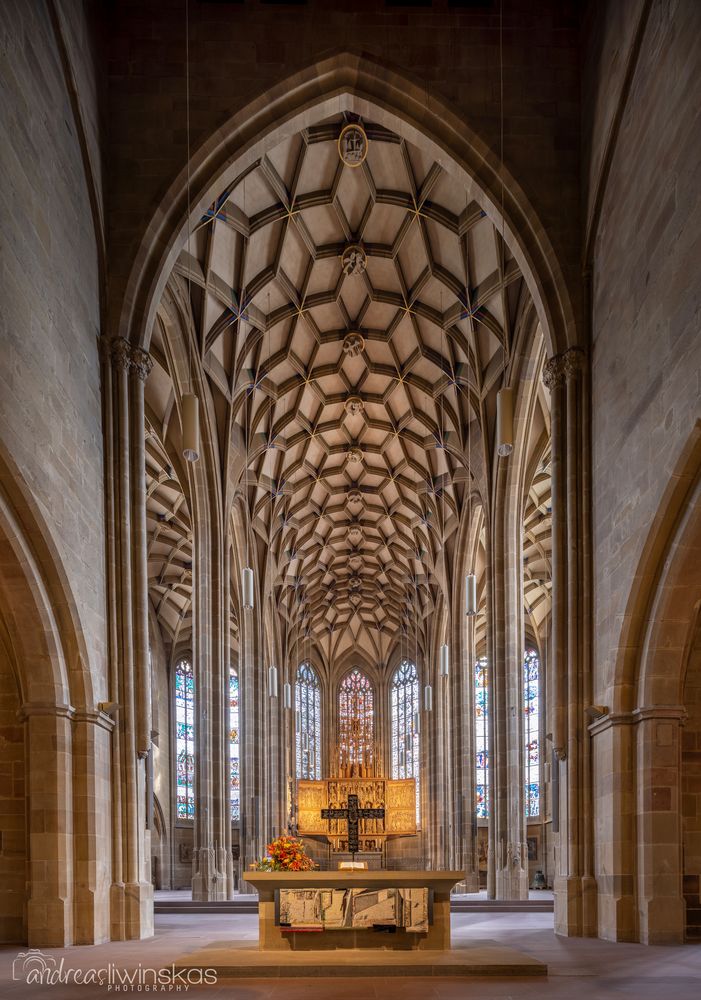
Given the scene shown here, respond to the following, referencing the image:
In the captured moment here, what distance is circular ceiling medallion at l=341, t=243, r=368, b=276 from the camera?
2341cm

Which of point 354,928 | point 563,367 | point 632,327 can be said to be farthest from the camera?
point 563,367

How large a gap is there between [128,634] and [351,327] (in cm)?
1375

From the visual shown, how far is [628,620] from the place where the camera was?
44.7ft

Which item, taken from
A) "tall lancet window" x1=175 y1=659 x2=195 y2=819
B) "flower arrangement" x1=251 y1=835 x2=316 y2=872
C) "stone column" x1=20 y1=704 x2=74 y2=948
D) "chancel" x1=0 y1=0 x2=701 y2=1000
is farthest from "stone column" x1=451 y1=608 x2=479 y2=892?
"stone column" x1=20 y1=704 x2=74 y2=948

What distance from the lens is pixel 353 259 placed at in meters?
23.6

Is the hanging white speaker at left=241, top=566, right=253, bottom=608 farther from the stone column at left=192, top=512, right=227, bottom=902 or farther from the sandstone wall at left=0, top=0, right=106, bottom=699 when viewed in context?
the sandstone wall at left=0, top=0, right=106, bottom=699

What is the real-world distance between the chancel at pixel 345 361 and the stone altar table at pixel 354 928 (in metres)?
0.04

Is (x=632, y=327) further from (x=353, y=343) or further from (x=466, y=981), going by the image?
(x=353, y=343)

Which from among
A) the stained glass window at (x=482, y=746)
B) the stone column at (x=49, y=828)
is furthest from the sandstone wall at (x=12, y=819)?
the stained glass window at (x=482, y=746)

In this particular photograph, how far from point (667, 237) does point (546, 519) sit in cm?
2349

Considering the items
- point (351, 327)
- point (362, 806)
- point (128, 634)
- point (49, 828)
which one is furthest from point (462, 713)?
point (49, 828)

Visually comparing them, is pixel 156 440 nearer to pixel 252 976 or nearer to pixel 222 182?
pixel 222 182

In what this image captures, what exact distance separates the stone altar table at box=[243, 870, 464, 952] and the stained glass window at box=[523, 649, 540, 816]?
33120mm

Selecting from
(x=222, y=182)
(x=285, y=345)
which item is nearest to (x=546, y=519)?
(x=285, y=345)
